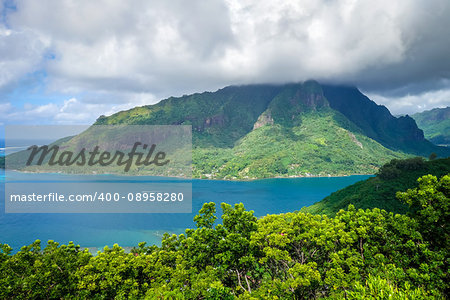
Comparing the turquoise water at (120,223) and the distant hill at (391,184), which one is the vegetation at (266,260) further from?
the turquoise water at (120,223)

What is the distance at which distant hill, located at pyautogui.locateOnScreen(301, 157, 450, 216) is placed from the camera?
145 ft

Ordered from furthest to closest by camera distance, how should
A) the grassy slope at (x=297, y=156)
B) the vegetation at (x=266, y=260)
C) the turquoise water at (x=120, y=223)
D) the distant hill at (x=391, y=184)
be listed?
the grassy slope at (x=297, y=156) → the turquoise water at (x=120, y=223) → the distant hill at (x=391, y=184) → the vegetation at (x=266, y=260)

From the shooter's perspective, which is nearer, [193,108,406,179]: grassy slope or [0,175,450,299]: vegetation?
[0,175,450,299]: vegetation

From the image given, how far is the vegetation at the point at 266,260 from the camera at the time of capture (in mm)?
10094

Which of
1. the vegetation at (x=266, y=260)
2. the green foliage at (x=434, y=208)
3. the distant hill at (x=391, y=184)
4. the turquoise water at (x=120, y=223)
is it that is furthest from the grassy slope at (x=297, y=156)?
the green foliage at (x=434, y=208)

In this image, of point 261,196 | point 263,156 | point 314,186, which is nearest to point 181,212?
point 261,196

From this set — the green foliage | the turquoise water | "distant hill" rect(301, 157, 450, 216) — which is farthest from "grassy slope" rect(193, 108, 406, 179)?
the green foliage

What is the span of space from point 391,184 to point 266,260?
49016mm

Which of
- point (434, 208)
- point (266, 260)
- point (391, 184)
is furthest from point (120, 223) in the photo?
point (434, 208)

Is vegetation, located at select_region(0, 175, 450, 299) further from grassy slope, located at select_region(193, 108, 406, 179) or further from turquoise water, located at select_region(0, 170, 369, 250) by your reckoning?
grassy slope, located at select_region(193, 108, 406, 179)

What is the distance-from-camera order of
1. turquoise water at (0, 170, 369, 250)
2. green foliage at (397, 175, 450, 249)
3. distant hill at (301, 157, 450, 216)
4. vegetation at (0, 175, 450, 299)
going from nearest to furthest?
vegetation at (0, 175, 450, 299)
green foliage at (397, 175, 450, 249)
distant hill at (301, 157, 450, 216)
turquoise water at (0, 170, 369, 250)

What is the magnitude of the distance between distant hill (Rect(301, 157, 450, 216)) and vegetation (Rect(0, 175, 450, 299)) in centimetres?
3362

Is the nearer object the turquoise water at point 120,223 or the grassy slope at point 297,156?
the turquoise water at point 120,223

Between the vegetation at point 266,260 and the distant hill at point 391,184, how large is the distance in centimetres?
3362
